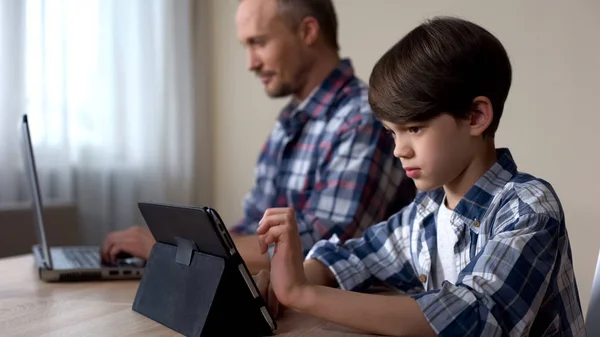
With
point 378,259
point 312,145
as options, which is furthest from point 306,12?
point 378,259

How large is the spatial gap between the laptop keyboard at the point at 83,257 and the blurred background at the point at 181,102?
42cm

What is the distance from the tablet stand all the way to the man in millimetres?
394

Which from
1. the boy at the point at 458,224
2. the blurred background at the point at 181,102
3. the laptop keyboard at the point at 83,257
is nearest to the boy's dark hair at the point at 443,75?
the boy at the point at 458,224

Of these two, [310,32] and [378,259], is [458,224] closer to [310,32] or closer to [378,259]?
[378,259]

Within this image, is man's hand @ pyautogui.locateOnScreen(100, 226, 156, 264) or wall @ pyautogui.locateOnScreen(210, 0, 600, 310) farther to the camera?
wall @ pyautogui.locateOnScreen(210, 0, 600, 310)

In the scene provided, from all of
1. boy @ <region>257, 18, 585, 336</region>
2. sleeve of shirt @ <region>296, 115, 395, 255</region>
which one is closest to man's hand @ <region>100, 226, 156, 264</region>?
sleeve of shirt @ <region>296, 115, 395, 255</region>

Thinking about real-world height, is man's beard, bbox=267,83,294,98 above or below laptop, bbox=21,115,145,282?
above

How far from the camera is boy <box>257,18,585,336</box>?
857 millimetres

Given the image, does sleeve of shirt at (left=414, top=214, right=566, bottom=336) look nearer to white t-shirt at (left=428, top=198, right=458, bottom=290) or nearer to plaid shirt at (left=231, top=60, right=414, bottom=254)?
white t-shirt at (left=428, top=198, right=458, bottom=290)

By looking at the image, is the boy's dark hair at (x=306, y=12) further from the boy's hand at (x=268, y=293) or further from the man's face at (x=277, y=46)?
the boy's hand at (x=268, y=293)

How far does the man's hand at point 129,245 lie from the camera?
148 cm

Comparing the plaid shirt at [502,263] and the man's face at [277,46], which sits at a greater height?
the man's face at [277,46]

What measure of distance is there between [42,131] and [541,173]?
6.32ft

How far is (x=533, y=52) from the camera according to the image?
108 inches
